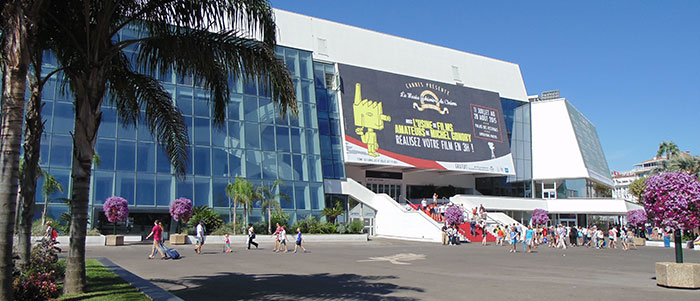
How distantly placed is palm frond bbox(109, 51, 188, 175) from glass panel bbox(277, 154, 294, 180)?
969 inches

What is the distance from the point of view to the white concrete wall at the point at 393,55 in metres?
45.1

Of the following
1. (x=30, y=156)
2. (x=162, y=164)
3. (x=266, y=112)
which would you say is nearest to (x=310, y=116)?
(x=266, y=112)

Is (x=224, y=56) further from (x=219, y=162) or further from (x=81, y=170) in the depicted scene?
(x=219, y=162)

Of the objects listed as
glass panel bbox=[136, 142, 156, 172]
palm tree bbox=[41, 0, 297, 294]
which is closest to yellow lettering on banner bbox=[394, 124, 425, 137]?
glass panel bbox=[136, 142, 156, 172]

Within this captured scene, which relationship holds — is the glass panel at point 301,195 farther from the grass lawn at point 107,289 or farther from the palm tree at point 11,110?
the palm tree at point 11,110

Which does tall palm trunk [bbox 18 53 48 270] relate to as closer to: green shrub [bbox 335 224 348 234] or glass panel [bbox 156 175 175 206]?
glass panel [bbox 156 175 175 206]

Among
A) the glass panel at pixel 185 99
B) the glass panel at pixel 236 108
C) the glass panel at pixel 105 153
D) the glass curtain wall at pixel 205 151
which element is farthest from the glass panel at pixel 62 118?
the glass panel at pixel 236 108

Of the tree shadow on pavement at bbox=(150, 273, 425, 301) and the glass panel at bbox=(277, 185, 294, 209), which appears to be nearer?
the tree shadow on pavement at bbox=(150, 273, 425, 301)

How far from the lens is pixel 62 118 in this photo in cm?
3197

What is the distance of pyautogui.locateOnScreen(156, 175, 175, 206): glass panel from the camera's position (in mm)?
32688

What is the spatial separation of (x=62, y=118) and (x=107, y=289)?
84.3ft

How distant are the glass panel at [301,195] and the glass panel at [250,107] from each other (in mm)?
5697

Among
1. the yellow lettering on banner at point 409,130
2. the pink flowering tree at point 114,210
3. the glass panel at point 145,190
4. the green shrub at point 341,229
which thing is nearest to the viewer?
the pink flowering tree at point 114,210

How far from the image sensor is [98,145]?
3266 centimetres
